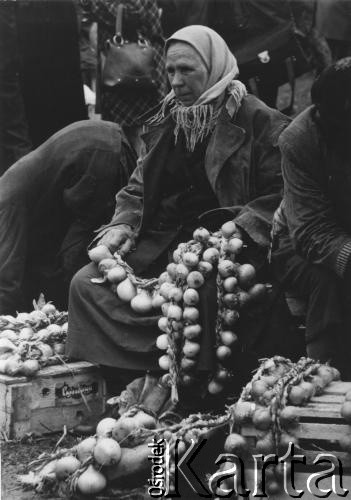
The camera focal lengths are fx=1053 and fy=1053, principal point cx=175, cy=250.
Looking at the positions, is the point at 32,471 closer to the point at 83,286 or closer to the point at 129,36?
the point at 83,286

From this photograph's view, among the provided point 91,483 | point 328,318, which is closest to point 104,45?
point 328,318

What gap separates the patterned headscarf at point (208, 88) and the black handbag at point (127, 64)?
129cm

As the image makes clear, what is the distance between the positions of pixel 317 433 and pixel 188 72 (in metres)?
2.04

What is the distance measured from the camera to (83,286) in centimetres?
479

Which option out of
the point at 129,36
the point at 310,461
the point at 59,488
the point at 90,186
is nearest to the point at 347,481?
the point at 310,461

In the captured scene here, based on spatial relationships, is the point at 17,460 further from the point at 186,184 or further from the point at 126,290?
the point at 186,184

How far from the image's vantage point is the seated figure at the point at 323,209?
4.12 m

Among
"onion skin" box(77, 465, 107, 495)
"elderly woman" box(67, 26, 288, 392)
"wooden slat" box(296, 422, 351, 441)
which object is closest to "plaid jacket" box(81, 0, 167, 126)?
"elderly woman" box(67, 26, 288, 392)

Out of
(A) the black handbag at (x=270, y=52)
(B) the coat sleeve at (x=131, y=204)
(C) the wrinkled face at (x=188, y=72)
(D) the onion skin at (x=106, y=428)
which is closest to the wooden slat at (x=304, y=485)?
(D) the onion skin at (x=106, y=428)

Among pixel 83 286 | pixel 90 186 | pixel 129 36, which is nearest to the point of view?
pixel 83 286

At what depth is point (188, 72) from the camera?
4.87m

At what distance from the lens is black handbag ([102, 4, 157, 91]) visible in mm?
6227

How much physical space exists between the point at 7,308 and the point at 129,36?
6.19ft

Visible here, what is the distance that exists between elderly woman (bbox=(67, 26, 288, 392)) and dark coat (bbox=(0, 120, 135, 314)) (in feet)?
1.63
